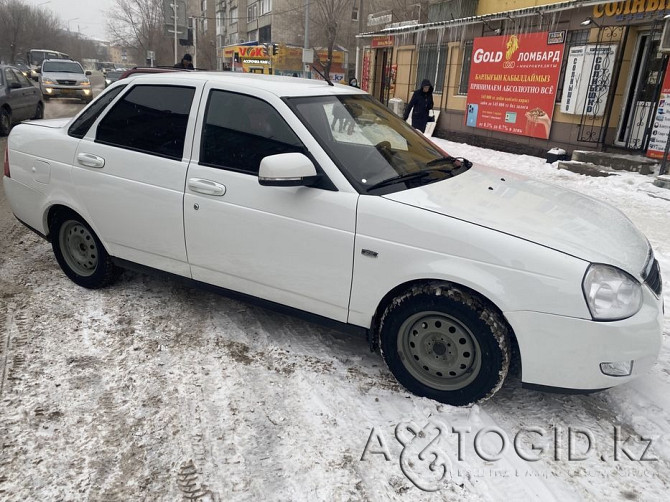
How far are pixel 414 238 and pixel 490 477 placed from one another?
48.8 inches

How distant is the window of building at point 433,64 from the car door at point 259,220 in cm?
1449

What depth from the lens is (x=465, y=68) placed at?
1561cm

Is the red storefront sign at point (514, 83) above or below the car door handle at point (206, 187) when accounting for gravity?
above

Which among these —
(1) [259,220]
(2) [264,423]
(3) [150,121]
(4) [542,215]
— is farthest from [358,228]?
(3) [150,121]

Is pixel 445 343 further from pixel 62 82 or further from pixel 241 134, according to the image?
pixel 62 82

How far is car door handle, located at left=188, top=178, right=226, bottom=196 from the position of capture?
339 centimetres

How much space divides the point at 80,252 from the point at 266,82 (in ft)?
7.20

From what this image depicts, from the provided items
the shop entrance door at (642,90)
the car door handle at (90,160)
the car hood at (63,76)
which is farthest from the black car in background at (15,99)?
the shop entrance door at (642,90)

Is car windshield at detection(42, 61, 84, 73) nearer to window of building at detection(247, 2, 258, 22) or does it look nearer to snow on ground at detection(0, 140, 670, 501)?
snow on ground at detection(0, 140, 670, 501)

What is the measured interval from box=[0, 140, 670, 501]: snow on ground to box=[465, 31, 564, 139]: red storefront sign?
10.3 metres

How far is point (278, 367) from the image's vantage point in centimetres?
335

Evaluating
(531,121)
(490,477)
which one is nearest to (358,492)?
(490,477)

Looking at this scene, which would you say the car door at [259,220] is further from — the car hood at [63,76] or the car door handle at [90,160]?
the car hood at [63,76]

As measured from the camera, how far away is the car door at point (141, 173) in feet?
11.9
